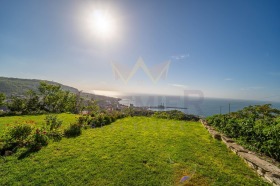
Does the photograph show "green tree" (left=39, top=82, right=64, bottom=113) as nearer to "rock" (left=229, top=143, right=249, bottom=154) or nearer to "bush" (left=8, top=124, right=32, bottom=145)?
"bush" (left=8, top=124, right=32, bottom=145)

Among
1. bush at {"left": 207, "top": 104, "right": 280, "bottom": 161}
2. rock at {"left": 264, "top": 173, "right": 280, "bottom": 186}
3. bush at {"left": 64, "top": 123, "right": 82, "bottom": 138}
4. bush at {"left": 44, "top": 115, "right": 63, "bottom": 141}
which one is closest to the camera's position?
rock at {"left": 264, "top": 173, "right": 280, "bottom": 186}

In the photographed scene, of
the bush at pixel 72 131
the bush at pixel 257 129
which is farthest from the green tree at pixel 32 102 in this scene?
the bush at pixel 257 129

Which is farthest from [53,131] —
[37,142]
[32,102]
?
[32,102]

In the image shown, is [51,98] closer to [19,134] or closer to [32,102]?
[32,102]

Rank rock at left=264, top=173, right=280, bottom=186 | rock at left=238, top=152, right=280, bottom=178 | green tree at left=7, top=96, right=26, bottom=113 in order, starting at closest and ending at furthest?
rock at left=264, top=173, right=280, bottom=186
rock at left=238, top=152, right=280, bottom=178
green tree at left=7, top=96, right=26, bottom=113

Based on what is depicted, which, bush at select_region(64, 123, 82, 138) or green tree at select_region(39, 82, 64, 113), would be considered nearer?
bush at select_region(64, 123, 82, 138)

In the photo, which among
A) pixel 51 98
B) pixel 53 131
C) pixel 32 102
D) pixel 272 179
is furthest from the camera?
pixel 51 98

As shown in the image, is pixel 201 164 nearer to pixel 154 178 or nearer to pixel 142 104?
pixel 154 178

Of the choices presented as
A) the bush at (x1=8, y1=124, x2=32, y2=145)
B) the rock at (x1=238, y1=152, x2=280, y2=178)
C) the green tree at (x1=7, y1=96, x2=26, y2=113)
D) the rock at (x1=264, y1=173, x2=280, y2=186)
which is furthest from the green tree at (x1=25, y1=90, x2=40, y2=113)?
the rock at (x1=264, y1=173, x2=280, y2=186)

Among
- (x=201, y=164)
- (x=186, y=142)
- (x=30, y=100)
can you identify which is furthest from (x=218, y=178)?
(x=30, y=100)
